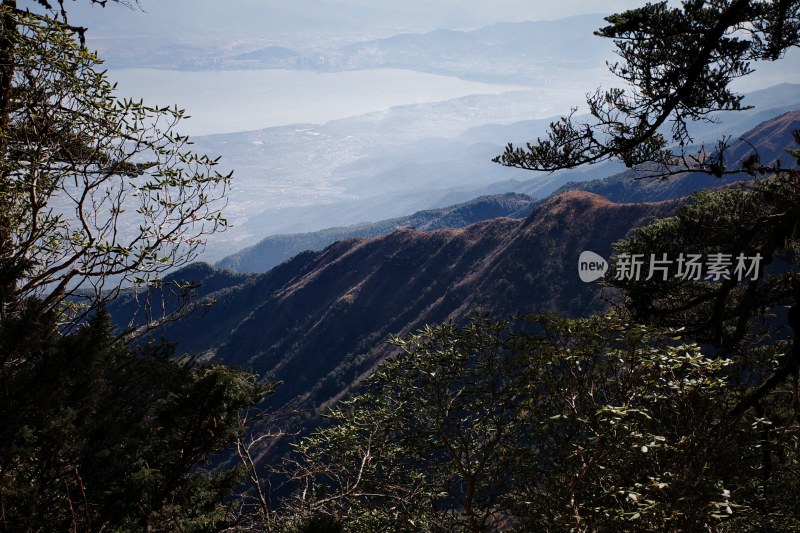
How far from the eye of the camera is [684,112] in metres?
7.77

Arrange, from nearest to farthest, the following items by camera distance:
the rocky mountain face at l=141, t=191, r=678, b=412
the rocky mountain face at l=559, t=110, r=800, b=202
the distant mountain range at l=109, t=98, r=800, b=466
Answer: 1. the distant mountain range at l=109, t=98, r=800, b=466
2. the rocky mountain face at l=141, t=191, r=678, b=412
3. the rocky mountain face at l=559, t=110, r=800, b=202

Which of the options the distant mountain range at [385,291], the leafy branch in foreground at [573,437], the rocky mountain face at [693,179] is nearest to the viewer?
the leafy branch in foreground at [573,437]

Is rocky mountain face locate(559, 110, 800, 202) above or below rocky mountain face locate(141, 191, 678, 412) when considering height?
above

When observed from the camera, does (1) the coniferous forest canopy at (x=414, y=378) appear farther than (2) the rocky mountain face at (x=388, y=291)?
No

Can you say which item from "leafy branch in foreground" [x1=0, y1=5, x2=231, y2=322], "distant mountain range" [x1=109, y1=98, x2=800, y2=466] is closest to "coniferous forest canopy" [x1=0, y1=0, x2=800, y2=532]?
"leafy branch in foreground" [x1=0, y1=5, x2=231, y2=322]

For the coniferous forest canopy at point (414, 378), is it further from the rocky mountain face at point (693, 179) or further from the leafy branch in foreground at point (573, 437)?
the rocky mountain face at point (693, 179)

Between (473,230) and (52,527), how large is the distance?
10003cm

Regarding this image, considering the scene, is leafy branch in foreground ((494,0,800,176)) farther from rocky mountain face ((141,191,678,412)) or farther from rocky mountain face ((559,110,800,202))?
rocky mountain face ((559,110,800,202))

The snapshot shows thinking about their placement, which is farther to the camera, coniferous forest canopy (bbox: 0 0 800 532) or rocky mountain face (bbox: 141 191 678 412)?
rocky mountain face (bbox: 141 191 678 412)

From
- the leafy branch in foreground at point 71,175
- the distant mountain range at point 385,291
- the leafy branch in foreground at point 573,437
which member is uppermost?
the leafy branch in foreground at point 71,175

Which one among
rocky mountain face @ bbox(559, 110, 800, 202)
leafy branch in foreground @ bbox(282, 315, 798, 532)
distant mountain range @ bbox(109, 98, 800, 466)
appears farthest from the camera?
rocky mountain face @ bbox(559, 110, 800, 202)

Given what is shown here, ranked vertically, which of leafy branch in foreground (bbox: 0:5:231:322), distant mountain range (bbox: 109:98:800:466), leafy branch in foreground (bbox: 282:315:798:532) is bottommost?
distant mountain range (bbox: 109:98:800:466)

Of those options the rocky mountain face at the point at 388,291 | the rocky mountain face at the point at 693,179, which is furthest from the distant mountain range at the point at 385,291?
the rocky mountain face at the point at 693,179

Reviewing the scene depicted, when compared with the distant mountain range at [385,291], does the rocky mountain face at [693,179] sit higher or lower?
higher
